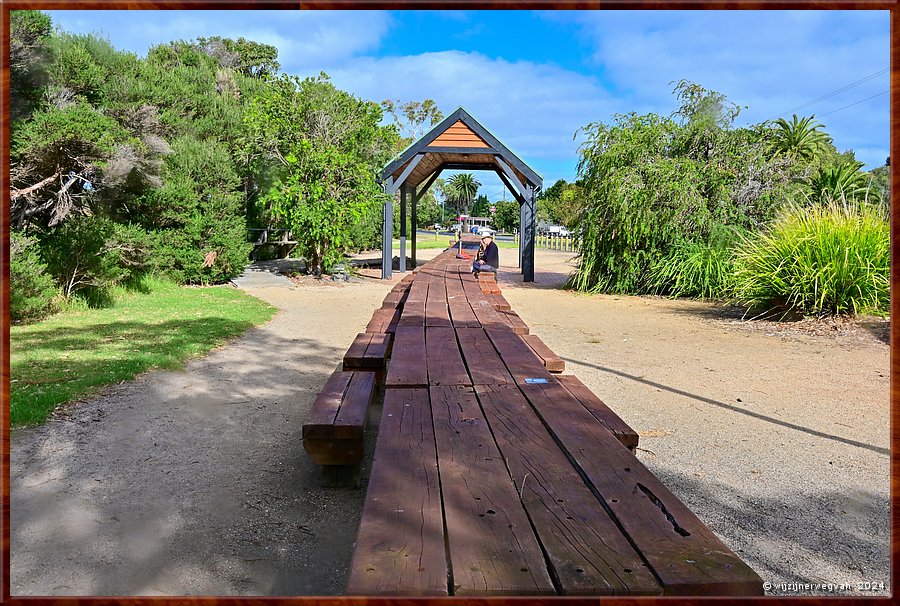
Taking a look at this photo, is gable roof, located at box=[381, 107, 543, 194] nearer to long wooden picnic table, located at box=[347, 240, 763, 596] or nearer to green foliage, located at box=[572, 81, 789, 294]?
green foliage, located at box=[572, 81, 789, 294]

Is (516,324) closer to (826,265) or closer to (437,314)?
(437,314)

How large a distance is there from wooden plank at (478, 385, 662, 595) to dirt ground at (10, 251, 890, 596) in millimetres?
1052

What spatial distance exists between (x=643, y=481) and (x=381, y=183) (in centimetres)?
1621

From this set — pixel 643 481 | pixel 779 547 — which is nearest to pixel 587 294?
pixel 779 547

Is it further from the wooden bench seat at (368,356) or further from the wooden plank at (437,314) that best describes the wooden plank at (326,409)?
the wooden plank at (437,314)

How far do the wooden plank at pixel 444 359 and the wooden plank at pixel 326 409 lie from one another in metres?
0.55

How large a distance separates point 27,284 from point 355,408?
7.64 meters

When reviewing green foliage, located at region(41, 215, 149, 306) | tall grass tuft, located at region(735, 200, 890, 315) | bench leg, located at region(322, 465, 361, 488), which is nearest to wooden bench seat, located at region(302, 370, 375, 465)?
bench leg, located at region(322, 465, 361, 488)

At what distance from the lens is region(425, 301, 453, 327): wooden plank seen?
19.1 feet

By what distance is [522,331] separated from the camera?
5621mm

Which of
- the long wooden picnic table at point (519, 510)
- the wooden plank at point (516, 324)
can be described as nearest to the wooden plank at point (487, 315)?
the wooden plank at point (516, 324)

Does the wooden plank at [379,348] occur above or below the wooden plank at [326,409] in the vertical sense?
above

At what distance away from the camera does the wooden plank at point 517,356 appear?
12.2 feet

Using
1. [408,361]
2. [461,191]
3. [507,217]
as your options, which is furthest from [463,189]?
[408,361]
